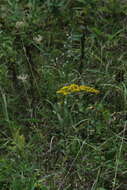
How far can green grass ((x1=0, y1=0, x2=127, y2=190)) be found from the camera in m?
2.44

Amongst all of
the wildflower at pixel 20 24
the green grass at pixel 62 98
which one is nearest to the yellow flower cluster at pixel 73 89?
the green grass at pixel 62 98

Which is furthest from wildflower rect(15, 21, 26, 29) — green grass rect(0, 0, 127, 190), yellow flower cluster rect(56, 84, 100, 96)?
yellow flower cluster rect(56, 84, 100, 96)

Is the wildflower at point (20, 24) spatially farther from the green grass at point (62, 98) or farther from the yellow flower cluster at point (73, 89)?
the yellow flower cluster at point (73, 89)

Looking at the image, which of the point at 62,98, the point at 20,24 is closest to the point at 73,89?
the point at 62,98

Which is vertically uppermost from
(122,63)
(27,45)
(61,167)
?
(27,45)

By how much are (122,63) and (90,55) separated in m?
0.29

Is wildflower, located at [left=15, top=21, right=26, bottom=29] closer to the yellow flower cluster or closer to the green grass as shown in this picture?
the green grass

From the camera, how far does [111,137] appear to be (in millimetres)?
2602

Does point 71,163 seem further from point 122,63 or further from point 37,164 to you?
point 122,63

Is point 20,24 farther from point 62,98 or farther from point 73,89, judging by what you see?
point 73,89

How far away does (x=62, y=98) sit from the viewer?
9.31 ft

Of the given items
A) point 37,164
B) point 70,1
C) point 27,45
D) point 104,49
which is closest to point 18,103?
point 27,45

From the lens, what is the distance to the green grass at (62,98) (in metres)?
2.44

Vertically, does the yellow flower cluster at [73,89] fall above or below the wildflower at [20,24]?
below
